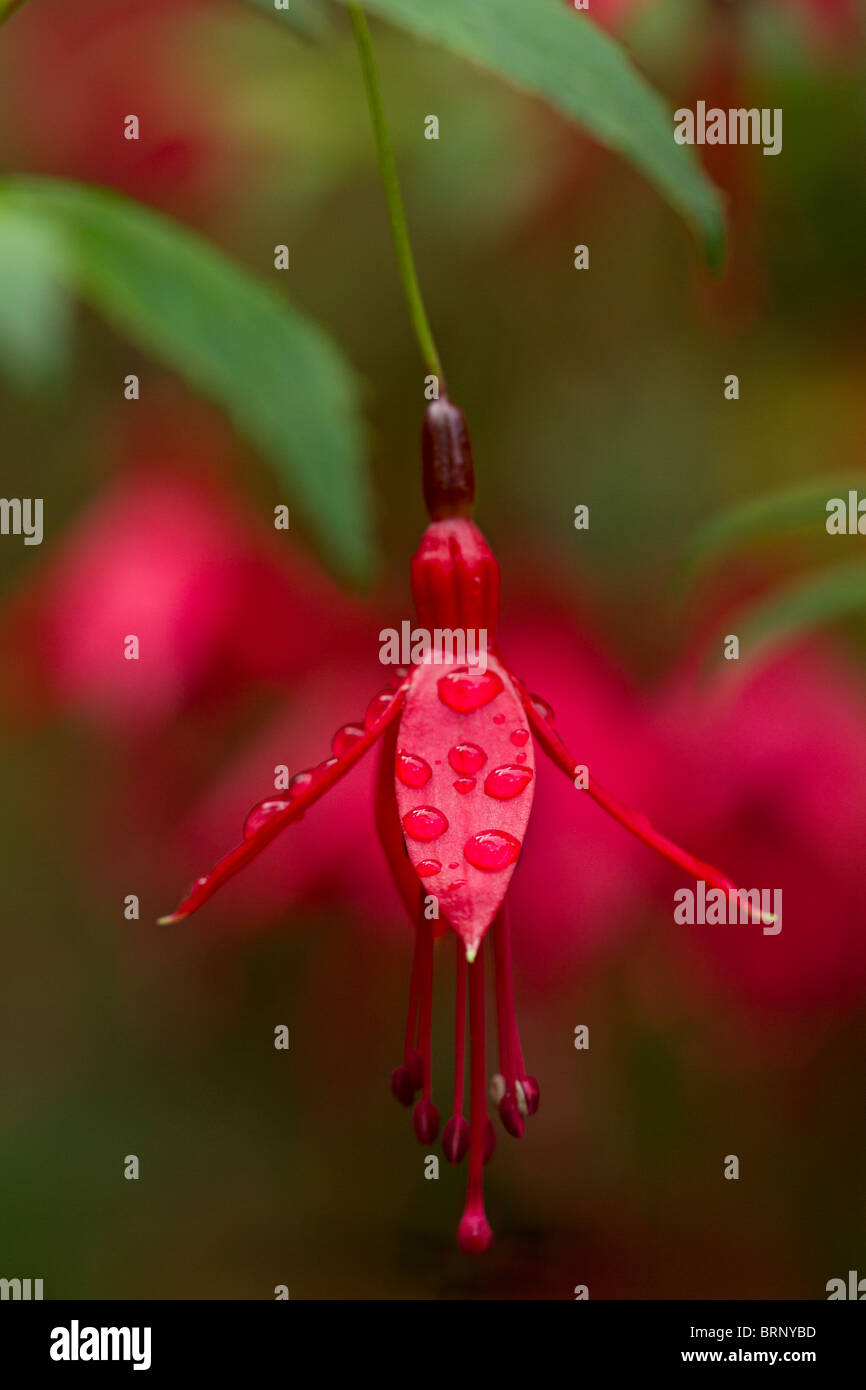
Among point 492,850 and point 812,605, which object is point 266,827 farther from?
point 812,605

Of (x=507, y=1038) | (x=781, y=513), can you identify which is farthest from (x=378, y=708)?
(x=781, y=513)

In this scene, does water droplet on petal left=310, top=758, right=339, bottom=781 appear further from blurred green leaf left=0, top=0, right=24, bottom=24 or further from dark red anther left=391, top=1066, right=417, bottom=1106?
blurred green leaf left=0, top=0, right=24, bottom=24

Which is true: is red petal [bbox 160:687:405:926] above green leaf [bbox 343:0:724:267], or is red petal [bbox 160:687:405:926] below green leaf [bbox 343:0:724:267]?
below

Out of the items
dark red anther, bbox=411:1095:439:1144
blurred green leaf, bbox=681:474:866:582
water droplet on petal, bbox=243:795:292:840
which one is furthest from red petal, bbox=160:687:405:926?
blurred green leaf, bbox=681:474:866:582
